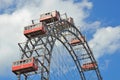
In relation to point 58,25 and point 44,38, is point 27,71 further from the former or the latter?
point 58,25

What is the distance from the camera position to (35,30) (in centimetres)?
6950

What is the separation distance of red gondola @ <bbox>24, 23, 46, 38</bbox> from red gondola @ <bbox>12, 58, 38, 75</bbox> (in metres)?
5.51

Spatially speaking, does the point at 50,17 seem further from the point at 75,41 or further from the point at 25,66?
the point at 75,41

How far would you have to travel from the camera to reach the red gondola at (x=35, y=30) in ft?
228

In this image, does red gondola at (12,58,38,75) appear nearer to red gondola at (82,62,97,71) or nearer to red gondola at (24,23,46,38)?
red gondola at (24,23,46,38)

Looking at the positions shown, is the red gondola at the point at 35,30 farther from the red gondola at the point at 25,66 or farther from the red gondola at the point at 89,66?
the red gondola at the point at 89,66

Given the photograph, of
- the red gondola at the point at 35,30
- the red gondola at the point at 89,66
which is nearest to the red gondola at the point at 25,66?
the red gondola at the point at 35,30

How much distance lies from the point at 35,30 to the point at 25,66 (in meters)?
6.98

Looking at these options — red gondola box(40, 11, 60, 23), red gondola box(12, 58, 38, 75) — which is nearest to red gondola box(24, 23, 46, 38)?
red gondola box(40, 11, 60, 23)

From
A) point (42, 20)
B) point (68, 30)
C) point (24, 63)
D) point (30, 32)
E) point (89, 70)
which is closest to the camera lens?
point (24, 63)

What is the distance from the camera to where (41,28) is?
69.2 meters

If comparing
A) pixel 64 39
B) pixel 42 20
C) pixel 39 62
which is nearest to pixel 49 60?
pixel 39 62

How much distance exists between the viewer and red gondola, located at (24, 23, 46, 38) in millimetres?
69375

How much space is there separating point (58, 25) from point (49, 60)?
10.7m
